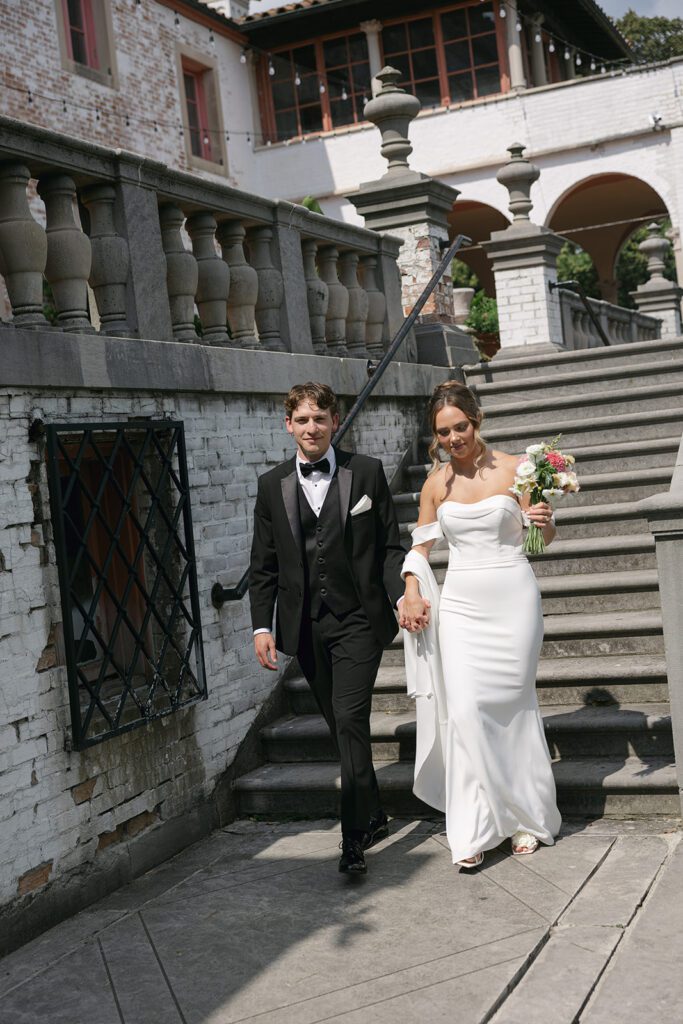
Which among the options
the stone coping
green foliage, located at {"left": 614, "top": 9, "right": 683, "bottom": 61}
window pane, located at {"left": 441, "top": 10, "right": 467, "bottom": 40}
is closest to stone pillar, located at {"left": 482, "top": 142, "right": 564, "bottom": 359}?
the stone coping

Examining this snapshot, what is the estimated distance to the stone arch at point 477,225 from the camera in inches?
990

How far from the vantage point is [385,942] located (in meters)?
4.20

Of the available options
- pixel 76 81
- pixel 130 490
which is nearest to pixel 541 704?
pixel 130 490

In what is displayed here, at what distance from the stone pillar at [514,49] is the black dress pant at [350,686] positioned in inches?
810

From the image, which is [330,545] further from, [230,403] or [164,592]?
[230,403]

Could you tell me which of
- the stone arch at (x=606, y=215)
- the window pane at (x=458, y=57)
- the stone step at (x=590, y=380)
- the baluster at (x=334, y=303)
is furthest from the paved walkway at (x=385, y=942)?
the window pane at (x=458, y=57)

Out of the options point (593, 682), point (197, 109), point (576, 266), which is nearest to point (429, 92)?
point (197, 109)

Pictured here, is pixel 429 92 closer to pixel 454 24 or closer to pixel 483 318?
pixel 454 24

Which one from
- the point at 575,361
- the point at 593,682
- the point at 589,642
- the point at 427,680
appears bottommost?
the point at 593,682

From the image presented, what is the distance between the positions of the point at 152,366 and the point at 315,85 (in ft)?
70.4

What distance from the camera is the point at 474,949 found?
13.3 feet

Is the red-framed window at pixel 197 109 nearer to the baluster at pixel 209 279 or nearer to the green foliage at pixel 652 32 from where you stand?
the baluster at pixel 209 279

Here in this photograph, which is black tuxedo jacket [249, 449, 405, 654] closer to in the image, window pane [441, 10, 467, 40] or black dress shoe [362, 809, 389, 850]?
black dress shoe [362, 809, 389, 850]

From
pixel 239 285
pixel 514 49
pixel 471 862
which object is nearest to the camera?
pixel 471 862
